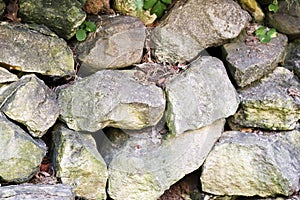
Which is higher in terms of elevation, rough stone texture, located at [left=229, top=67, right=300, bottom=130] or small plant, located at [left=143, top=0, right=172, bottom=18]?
small plant, located at [left=143, top=0, right=172, bottom=18]

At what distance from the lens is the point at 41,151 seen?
6.97 ft

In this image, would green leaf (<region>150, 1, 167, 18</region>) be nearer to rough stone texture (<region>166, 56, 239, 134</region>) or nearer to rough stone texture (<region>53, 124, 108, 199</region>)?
rough stone texture (<region>166, 56, 239, 134</region>)

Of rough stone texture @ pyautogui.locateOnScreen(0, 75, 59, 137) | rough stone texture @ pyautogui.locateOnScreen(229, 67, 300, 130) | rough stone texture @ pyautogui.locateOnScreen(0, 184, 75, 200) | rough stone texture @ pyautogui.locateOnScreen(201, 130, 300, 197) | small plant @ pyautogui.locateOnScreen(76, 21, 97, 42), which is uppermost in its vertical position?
small plant @ pyautogui.locateOnScreen(76, 21, 97, 42)

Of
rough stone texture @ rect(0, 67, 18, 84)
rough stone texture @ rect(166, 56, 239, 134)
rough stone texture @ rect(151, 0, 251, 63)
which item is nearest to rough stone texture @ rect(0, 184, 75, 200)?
rough stone texture @ rect(0, 67, 18, 84)

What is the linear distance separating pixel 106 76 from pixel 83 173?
54 centimetres

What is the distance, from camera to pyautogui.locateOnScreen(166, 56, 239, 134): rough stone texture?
91.7 inches

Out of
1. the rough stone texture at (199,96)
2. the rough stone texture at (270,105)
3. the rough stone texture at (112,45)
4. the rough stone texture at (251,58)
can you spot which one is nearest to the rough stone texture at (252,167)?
the rough stone texture at (270,105)

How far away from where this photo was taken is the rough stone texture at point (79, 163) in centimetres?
218

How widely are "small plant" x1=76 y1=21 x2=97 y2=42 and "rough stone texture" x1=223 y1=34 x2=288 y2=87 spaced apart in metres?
0.85

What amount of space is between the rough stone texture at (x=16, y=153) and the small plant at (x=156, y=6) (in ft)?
3.57

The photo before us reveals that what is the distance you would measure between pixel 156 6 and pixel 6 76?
3.37 ft

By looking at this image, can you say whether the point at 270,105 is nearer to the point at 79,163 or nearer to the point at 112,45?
the point at 112,45

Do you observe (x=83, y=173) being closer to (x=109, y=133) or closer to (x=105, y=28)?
(x=109, y=133)

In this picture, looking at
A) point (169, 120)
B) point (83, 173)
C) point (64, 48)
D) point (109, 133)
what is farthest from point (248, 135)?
point (64, 48)
